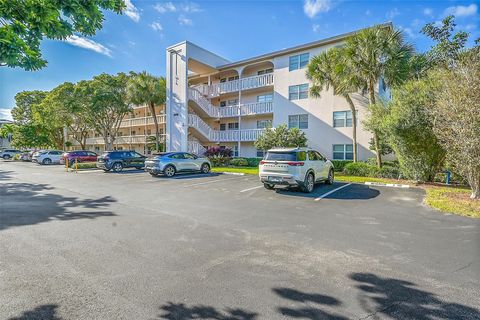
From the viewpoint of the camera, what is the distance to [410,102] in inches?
474

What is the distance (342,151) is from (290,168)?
36.4 feet

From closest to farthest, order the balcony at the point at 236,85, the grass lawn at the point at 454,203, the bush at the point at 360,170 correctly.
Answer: the grass lawn at the point at 454,203 < the bush at the point at 360,170 < the balcony at the point at 236,85

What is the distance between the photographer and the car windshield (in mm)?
10297

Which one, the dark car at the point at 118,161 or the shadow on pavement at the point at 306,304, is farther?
the dark car at the point at 118,161

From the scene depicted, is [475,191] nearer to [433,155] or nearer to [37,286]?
[433,155]

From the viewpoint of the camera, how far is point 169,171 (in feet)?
54.3

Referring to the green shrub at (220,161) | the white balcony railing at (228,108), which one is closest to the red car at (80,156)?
the white balcony railing at (228,108)

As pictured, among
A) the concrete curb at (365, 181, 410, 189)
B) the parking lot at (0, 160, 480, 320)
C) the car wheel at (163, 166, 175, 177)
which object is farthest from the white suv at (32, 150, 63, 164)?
the concrete curb at (365, 181, 410, 189)

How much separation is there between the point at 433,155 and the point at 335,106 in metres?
8.46

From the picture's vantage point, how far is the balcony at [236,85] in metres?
23.1

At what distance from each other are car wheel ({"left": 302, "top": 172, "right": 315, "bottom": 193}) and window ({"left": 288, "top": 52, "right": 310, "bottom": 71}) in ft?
44.7

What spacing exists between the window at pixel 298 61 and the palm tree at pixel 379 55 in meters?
6.01

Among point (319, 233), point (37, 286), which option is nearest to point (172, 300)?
point (37, 286)

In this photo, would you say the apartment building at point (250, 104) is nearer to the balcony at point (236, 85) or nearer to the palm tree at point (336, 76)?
the balcony at point (236, 85)
